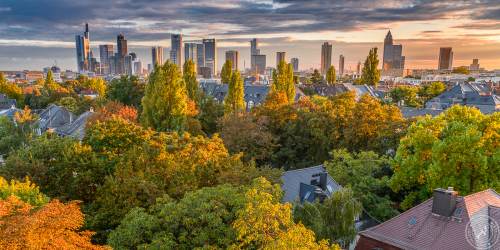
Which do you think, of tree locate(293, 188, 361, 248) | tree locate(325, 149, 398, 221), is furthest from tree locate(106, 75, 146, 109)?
tree locate(293, 188, 361, 248)

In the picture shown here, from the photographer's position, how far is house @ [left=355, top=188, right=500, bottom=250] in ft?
59.4

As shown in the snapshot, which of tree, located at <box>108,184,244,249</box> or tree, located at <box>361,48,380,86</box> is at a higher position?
tree, located at <box>361,48,380,86</box>

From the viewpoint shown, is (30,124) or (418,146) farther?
(30,124)

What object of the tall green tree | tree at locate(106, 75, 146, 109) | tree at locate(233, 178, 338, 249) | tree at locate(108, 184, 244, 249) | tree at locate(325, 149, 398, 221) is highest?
the tall green tree

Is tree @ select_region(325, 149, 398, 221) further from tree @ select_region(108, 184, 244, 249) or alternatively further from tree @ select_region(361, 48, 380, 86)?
tree @ select_region(361, 48, 380, 86)

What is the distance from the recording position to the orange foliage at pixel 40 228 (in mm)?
11766

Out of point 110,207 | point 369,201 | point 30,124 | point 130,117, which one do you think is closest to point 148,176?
point 110,207

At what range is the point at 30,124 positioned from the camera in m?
49.1

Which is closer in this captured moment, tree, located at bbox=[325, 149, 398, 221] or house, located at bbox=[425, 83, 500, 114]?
tree, located at bbox=[325, 149, 398, 221]

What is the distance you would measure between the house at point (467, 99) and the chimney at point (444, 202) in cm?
5127

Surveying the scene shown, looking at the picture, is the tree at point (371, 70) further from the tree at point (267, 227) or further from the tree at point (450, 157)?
the tree at point (267, 227)

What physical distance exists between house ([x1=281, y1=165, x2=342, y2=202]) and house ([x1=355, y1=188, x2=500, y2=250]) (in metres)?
6.04

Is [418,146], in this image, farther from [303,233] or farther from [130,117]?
[130,117]

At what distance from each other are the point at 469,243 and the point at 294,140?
932 inches
